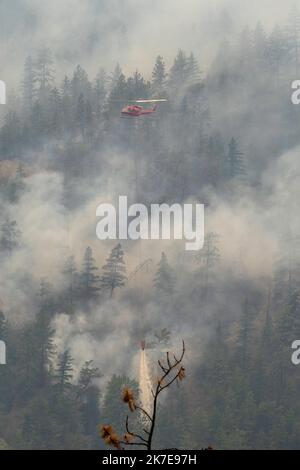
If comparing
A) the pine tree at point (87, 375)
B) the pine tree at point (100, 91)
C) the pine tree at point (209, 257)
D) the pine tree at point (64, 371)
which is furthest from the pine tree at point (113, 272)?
the pine tree at point (100, 91)

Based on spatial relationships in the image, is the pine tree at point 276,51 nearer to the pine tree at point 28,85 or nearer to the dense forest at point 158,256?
the dense forest at point 158,256

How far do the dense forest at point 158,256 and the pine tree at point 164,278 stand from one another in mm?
144

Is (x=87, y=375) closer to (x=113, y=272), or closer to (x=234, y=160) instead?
(x=113, y=272)

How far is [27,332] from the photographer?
120m

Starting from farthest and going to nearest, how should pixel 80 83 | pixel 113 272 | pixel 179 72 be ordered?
pixel 80 83
pixel 179 72
pixel 113 272

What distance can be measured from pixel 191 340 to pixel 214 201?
15.4 metres

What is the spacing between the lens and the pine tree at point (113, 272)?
12250 cm

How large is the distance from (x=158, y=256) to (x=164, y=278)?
Answer: 2.35 meters

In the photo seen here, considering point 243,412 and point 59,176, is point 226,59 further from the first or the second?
point 243,412

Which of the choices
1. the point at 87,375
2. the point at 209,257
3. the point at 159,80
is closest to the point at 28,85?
the point at 159,80

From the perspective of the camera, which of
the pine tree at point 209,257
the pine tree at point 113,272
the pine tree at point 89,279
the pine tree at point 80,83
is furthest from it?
the pine tree at point 80,83

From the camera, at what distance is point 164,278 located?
407 ft
